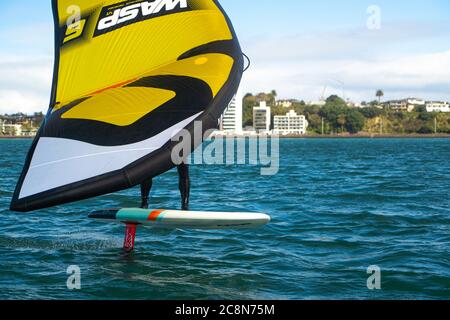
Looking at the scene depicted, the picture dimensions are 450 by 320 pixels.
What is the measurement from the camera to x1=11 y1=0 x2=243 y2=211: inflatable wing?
26.0 feet

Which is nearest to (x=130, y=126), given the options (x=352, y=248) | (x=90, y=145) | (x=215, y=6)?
(x=90, y=145)

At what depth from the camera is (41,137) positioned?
28.9 feet

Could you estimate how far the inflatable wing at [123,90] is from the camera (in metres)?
7.93

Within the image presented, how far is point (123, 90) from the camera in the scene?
878 cm

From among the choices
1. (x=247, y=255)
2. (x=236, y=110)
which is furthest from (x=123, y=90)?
(x=236, y=110)

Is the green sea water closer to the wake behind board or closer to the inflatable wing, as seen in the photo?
the wake behind board

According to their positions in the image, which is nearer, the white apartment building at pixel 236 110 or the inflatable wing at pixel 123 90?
the inflatable wing at pixel 123 90

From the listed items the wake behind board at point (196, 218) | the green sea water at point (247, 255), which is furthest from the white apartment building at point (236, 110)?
the green sea water at point (247, 255)

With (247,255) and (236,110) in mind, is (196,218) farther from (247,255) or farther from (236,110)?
(236,110)

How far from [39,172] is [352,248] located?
17.2 feet

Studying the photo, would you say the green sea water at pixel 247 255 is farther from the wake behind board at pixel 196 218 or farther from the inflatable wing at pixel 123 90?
the inflatable wing at pixel 123 90

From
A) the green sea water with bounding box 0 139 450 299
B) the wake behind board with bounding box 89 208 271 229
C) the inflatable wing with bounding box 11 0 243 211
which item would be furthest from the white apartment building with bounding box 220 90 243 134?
the green sea water with bounding box 0 139 450 299
